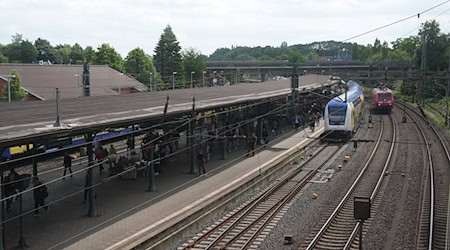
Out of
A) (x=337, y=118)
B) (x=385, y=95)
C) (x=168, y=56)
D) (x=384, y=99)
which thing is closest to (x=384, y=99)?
(x=384, y=99)

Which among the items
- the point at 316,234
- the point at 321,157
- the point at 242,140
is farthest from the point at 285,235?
the point at 242,140

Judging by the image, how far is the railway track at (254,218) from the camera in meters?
13.9

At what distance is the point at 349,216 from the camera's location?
16.5 metres

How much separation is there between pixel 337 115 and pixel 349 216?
17.6 m

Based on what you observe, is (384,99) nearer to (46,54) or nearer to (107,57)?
(107,57)

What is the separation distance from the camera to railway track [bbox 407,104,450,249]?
1400cm

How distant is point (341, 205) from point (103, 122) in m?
8.56

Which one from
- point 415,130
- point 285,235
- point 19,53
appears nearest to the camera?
point 285,235

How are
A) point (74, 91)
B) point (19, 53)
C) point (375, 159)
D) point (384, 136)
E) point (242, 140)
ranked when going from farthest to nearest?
point (19, 53), point (74, 91), point (384, 136), point (242, 140), point (375, 159)

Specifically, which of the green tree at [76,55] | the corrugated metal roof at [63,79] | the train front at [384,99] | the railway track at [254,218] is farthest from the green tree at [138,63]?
the railway track at [254,218]

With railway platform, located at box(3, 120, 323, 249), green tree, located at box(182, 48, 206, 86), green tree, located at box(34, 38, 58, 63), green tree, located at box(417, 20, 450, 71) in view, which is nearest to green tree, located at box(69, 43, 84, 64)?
green tree, located at box(34, 38, 58, 63)

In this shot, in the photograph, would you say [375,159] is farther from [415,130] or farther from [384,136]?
[415,130]

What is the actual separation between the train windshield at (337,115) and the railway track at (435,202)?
5492 mm

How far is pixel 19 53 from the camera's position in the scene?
109688mm
